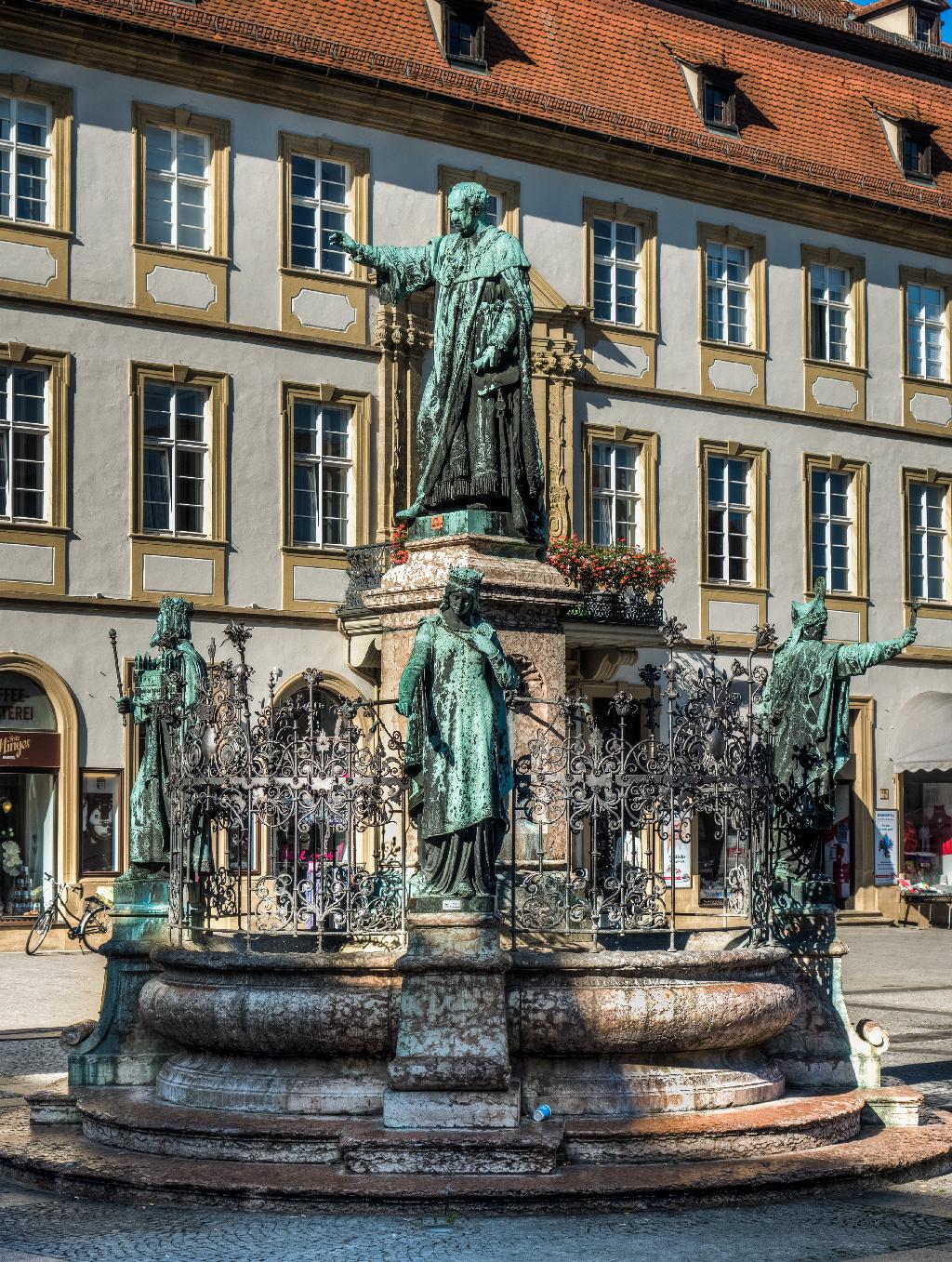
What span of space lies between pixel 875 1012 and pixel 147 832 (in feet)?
25.4

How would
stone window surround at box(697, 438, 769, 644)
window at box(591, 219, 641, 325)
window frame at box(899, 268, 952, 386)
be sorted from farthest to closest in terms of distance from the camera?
window frame at box(899, 268, 952, 386)
stone window surround at box(697, 438, 769, 644)
window at box(591, 219, 641, 325)

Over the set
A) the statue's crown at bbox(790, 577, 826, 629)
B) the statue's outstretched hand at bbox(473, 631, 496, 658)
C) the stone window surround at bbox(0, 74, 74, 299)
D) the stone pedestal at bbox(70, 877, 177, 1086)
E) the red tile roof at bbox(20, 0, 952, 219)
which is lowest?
the stone pedestal at bbox(70, 877, 177, 1086)

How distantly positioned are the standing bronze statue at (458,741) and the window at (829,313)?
2404 cm

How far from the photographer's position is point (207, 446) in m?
26.6

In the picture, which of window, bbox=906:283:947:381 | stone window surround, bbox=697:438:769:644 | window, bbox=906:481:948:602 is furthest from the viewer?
window, bbox=906:283:947:381

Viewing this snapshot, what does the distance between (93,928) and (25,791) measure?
1.83 metres

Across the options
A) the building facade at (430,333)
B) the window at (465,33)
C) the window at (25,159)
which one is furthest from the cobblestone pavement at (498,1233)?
the window at (465,33)

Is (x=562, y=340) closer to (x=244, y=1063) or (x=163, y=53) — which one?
(x=163, y=53)

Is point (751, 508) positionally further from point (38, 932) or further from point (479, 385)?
point (479, 385)

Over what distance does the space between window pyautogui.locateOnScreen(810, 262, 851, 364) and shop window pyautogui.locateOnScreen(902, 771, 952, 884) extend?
6.42 m

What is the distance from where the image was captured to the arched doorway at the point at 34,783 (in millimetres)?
24984

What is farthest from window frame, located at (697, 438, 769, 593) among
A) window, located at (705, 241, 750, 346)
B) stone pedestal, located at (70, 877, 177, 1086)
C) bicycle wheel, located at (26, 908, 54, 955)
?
stone pedestal, located at (70, 877, 177, 1086)

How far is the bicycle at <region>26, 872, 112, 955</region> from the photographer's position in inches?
946

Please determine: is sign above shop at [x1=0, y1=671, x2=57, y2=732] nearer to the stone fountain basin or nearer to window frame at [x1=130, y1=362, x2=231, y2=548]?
window frame at [x1=130, y1=362, x2=231, y2=548]
